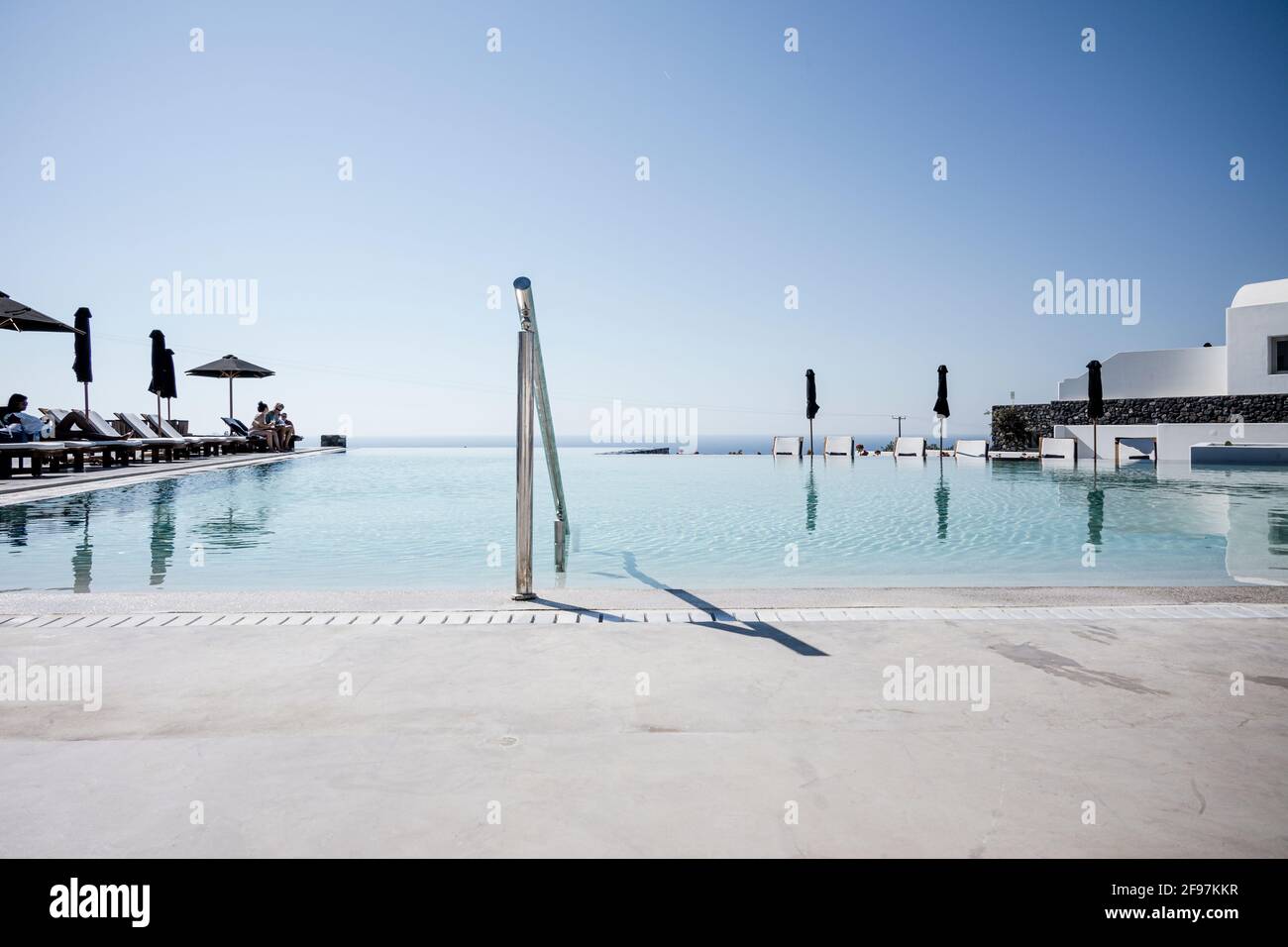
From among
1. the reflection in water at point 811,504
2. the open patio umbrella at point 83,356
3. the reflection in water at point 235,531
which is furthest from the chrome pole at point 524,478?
the open patio umbrella at point 83,356

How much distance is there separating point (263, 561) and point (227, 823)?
6.58 meters

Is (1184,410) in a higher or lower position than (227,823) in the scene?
higher

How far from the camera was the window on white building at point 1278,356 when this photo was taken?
26.8 metres

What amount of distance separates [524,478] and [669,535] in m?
5.14

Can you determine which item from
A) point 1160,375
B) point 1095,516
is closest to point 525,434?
point 1095,516

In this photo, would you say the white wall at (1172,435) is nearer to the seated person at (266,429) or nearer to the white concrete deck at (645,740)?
the white concrete deck at (645,740)

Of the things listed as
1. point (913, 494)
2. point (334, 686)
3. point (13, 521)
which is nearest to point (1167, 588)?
point (334, 686)

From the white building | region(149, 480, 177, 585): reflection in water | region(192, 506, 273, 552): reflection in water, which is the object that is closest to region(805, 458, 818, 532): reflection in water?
region(192, 506, 273, 552): reflection in water

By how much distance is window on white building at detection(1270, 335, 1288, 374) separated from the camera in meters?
26.8

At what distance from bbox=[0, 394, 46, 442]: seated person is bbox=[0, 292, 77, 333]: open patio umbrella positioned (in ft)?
5.68

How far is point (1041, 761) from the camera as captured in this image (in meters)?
2.45

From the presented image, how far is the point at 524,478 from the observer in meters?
5.04

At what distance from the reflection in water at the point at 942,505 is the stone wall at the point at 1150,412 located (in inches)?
577
